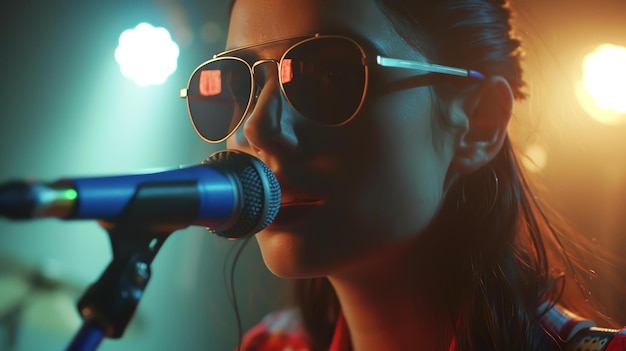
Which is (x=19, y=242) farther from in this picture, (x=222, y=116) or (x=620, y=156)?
(x=620, y=156)

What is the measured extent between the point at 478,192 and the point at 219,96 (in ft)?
2.08

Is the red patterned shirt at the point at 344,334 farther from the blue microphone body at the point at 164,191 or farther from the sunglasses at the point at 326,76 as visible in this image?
the blue microphone body at the point at 164,191

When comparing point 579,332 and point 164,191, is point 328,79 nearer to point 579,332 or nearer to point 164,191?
point 164,191

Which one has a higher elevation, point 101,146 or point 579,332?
point 101,146


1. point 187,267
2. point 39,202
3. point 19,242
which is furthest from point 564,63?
point 19,242

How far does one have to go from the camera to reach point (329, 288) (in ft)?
5.89

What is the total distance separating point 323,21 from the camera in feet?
3.82

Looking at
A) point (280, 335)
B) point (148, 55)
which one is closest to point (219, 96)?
point (280, 335)

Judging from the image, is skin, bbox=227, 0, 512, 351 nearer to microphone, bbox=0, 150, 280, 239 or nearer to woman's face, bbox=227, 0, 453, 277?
woman's face, bbox=227, 0, 453, 277

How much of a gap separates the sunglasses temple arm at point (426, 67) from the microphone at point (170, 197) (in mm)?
389

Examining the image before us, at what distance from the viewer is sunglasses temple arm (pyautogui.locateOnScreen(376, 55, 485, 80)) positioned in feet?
3.80

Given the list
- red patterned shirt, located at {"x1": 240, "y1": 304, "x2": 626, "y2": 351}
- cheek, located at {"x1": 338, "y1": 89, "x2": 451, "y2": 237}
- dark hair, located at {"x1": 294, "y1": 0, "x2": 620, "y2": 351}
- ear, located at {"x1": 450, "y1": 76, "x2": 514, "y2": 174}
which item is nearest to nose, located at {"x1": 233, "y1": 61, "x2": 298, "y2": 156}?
cheek, located at {"x1": 338, "y1": 89, "x2": 451, "y2": 237}

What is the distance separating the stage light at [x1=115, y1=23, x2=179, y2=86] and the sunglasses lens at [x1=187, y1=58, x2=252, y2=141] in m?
1.01

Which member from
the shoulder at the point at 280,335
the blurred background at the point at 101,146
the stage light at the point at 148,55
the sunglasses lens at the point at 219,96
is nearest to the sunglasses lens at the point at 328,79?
the sunglasses lens at the point at 219,96
